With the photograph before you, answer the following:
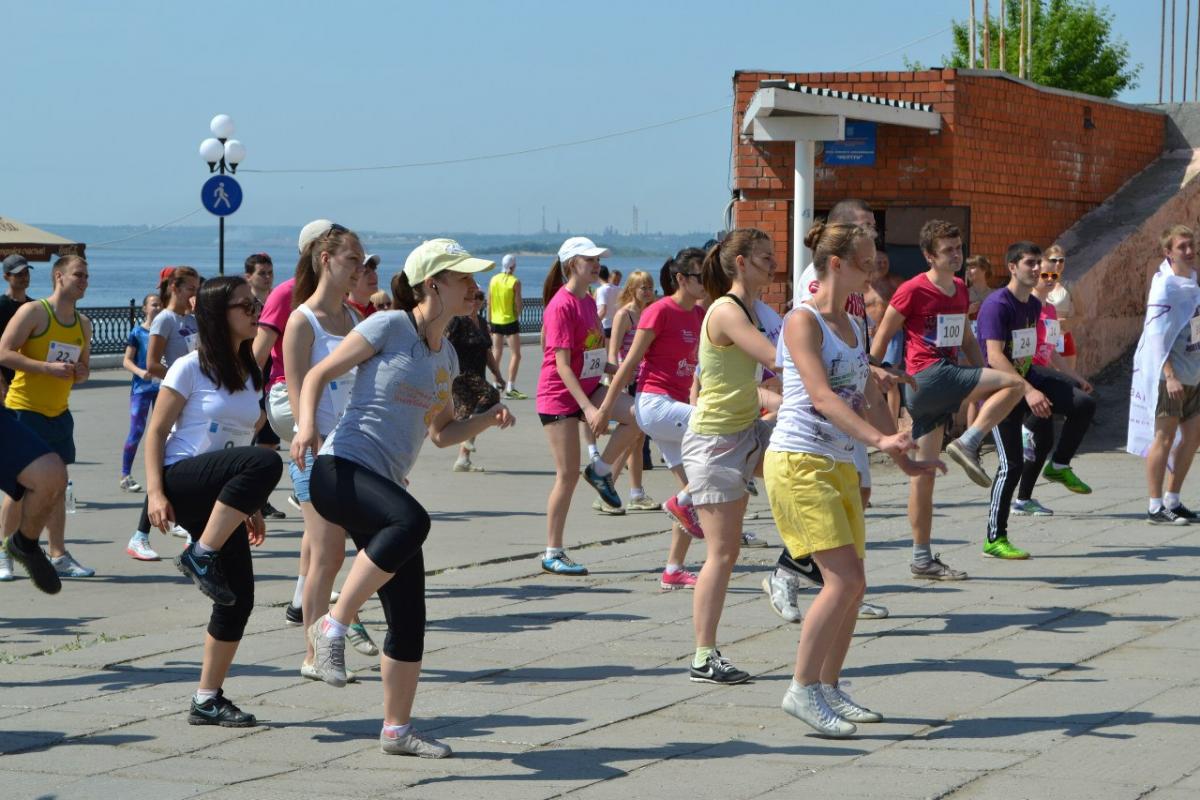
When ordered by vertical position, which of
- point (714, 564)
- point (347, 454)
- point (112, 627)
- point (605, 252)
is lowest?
point (112, 627)

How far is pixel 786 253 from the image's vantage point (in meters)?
16.7

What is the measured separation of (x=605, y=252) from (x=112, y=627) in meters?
3.68

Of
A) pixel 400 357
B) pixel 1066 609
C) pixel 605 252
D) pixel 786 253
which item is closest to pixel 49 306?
pixel 605 252

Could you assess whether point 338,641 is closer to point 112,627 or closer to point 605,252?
point 112,627

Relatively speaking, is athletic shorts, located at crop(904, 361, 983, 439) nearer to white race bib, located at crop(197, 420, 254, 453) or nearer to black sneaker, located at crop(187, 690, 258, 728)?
white race bib, located at crop(197, 420, 254, 453)

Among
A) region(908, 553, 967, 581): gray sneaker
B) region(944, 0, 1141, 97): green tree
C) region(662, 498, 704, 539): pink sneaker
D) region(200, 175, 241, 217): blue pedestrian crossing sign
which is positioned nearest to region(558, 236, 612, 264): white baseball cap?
region(662, 498, 704, 539): pink sneaker

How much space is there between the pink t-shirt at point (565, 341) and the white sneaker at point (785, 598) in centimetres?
216

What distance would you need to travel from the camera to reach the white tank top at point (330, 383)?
7020 mm

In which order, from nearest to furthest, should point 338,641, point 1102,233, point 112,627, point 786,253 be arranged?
point 338,641 → point 112,627 → point 786,253 → point 1102,233

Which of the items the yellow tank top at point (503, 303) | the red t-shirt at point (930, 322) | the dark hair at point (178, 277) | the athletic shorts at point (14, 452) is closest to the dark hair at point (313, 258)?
the athletic shorts at point (14, 452)

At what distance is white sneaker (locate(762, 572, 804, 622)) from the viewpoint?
25.4ft

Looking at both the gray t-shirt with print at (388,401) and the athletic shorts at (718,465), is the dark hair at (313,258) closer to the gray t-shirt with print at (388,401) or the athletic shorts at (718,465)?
the gray t-shirt with print at (388,401)

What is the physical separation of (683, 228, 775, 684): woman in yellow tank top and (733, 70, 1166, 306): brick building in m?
9.52

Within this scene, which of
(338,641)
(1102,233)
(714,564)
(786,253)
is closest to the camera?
(338,641)
